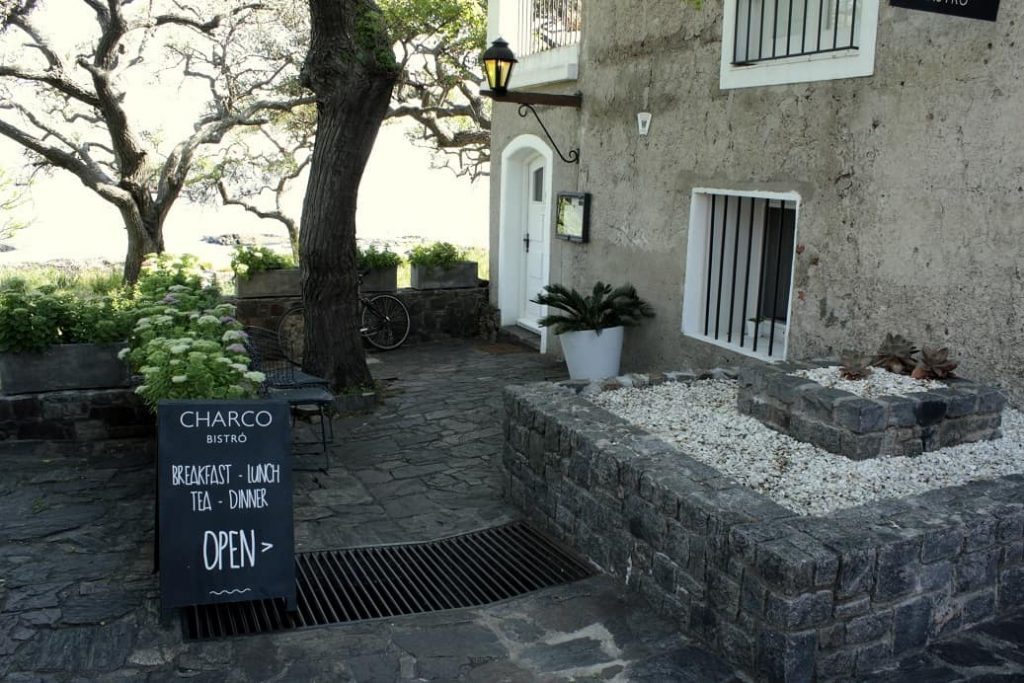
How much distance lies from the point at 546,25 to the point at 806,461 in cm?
712

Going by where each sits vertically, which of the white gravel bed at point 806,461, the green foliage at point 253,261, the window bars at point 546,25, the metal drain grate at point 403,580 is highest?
the window bars at point 546,25

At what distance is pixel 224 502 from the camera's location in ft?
13.4

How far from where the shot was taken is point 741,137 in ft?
22.9

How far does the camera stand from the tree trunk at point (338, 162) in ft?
24.0

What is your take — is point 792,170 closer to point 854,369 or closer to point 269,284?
point 854,369

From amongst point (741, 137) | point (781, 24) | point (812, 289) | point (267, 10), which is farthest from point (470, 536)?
point (267, 10)

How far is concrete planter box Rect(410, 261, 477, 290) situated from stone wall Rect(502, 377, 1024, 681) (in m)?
6.71

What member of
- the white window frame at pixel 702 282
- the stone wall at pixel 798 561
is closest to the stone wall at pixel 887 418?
the stone wall at pixel 798 561

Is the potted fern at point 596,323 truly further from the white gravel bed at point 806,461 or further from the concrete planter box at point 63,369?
the concrete planter box at point 63,369

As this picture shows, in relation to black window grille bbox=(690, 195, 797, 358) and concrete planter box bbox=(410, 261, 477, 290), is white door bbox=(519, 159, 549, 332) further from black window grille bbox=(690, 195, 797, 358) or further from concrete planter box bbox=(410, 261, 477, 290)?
black window grille bbox=(690, 195, 797, 358)

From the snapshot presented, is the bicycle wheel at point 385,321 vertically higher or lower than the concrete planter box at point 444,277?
lower

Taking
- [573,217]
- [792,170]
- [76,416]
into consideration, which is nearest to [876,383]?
[792,170]

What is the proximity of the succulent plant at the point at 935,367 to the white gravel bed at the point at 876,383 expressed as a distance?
0.04 meters

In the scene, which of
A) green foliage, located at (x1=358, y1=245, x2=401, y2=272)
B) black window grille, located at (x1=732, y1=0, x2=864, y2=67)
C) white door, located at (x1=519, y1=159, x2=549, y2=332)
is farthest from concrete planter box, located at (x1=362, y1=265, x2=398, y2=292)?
black window grille, located at (x1=732, y1=0, x2=864, y2=67)
